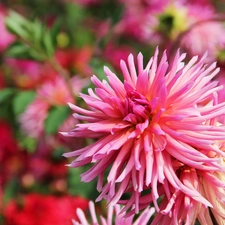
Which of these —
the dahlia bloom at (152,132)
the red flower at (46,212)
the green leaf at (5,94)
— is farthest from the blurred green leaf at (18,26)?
the dahlia bloom at (152,132)

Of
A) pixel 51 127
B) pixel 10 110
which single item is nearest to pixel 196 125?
pixel 51 127

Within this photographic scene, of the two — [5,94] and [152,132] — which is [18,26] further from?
[152,132]

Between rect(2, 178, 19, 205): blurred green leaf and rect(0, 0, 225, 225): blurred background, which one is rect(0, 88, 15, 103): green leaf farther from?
rect(2, 178, 19, 205): blurred green leaf

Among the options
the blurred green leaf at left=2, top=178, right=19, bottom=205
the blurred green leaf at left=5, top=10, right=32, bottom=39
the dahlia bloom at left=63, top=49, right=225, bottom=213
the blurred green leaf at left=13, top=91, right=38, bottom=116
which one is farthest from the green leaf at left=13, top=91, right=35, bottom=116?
the dahlia bloom at left=63, top=49, right=225, bottom=213

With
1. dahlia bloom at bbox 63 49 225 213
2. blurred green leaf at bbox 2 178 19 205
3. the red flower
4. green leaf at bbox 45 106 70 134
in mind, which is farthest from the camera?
blurred green leaf at bbox 2 178 19 205

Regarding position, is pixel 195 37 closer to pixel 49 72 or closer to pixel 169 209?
pixel 49 72

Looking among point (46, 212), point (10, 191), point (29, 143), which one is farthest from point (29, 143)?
point (46, 212)

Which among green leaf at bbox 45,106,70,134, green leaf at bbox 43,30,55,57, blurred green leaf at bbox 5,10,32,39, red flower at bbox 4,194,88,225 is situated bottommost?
red flower at bbox 4,194,88,225
